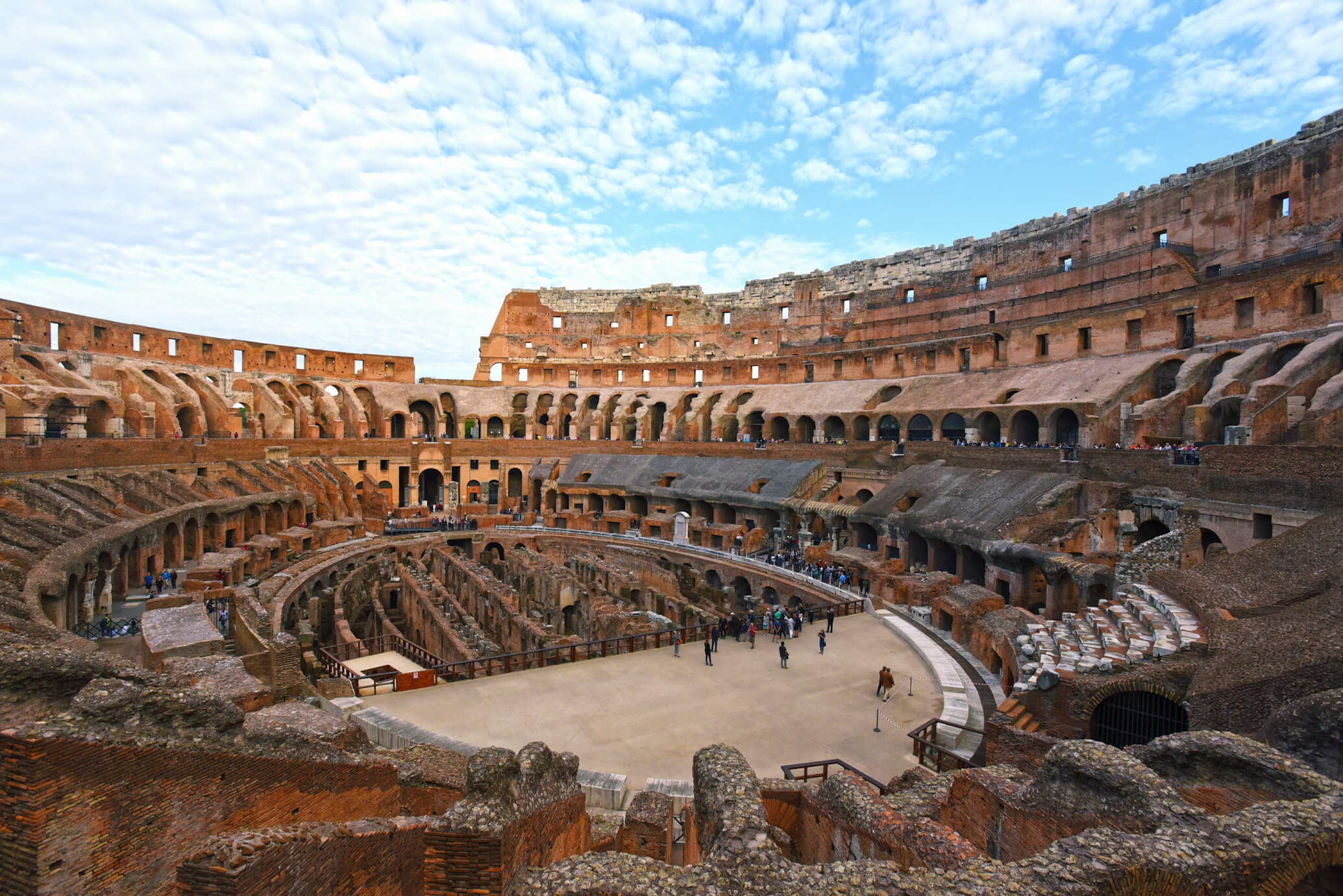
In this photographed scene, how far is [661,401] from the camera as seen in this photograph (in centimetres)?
4631

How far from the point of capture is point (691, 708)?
1277 cm

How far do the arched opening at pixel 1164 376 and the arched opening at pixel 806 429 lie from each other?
16.5m

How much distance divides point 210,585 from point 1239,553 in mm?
25102

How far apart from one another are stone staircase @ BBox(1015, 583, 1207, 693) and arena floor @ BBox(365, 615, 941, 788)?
2.23m

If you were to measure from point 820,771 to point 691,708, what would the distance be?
2.98 meters

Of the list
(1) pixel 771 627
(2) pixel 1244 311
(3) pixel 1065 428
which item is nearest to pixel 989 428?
(3) pixel 1065 428

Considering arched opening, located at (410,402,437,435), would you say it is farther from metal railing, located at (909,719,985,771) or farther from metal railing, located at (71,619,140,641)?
metal railing, located at (909,719,985,771)

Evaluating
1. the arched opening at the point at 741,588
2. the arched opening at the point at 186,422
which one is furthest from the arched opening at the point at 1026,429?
the arched opening at the point at 186,422

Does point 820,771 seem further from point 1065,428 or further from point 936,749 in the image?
point 1065,428

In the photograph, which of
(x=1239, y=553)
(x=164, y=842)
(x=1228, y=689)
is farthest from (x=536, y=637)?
(x=1239, y=553)

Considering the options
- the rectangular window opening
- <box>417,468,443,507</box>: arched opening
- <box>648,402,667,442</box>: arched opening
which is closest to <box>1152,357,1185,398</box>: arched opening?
the rectangular window opening

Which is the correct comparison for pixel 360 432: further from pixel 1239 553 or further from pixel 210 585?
pixel 1239 553

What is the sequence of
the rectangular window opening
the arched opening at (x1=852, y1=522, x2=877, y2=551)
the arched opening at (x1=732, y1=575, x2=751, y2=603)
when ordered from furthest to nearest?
the arched opening at (x1=852, y1=522, x2=877, y2=551) → the arched opening at (x1=732, y1=575, x2=751, y2=603) → the rectangular window opening

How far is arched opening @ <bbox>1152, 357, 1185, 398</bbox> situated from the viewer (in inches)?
991
